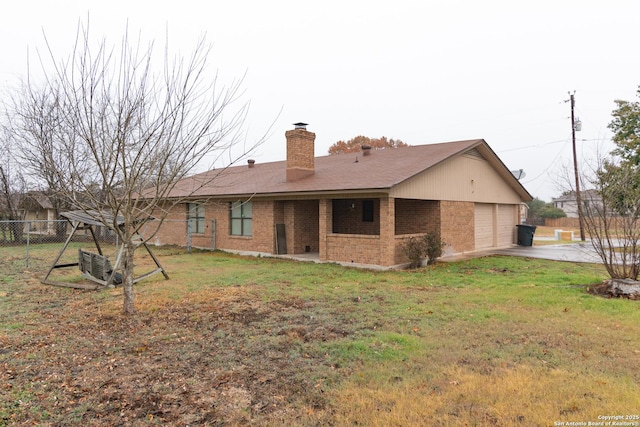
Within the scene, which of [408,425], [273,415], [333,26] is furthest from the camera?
[333,26]

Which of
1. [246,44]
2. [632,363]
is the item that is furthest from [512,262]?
[246,44]

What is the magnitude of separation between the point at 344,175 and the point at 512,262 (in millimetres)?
6491

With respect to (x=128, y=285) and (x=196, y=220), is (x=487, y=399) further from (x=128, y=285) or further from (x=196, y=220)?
(x=196, y=220)

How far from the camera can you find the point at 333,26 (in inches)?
507

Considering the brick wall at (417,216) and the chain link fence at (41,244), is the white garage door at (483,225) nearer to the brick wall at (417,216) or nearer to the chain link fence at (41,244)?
the brick wall at (417,216)

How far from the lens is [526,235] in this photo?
19.9 m

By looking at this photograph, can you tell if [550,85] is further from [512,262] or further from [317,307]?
[317,307]

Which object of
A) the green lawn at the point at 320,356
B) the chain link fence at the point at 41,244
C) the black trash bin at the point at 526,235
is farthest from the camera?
the black trash bin at the point at 526,235

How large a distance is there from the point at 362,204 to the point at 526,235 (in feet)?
30.0

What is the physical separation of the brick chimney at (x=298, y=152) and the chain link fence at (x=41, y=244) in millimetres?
5304

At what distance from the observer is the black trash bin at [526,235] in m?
19.8

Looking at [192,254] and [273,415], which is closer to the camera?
[273,415]

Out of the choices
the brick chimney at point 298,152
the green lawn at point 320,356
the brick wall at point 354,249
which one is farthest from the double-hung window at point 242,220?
the green lawn at point 320,356

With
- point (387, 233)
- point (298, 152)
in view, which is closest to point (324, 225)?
point (387, 233)
